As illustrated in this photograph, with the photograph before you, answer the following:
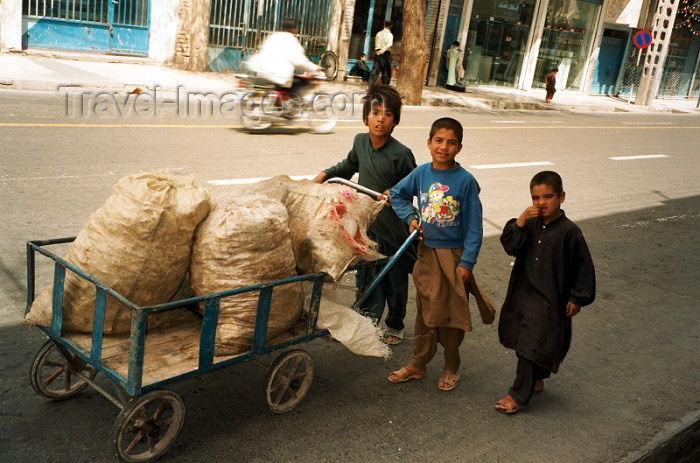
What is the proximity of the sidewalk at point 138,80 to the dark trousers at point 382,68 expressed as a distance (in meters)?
0.59

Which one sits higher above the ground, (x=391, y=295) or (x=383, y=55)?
(x=383, y=55)

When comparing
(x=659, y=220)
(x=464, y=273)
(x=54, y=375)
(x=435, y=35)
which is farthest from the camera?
(x=435, y=35)

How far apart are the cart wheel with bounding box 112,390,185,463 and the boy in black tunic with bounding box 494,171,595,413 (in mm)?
1788

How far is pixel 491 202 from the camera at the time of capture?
851 cm

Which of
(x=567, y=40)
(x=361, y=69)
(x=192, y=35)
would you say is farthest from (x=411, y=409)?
(x=567, y=40)

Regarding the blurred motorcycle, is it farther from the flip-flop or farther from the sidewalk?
the flip-flop

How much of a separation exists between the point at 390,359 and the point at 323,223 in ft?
4.02

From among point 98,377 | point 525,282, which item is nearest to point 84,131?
point 98,377

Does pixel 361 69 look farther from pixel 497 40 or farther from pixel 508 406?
pixel 508 406

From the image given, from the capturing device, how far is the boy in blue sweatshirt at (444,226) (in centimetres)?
367

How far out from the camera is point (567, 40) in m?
28.1

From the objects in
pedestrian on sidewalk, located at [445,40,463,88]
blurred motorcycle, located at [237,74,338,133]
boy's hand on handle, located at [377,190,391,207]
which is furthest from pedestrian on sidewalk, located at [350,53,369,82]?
boy's hand on handle, located at [377,190,391,207]

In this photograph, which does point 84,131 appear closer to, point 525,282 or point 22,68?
point 22,68

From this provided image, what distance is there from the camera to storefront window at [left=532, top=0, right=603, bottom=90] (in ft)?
89.0
